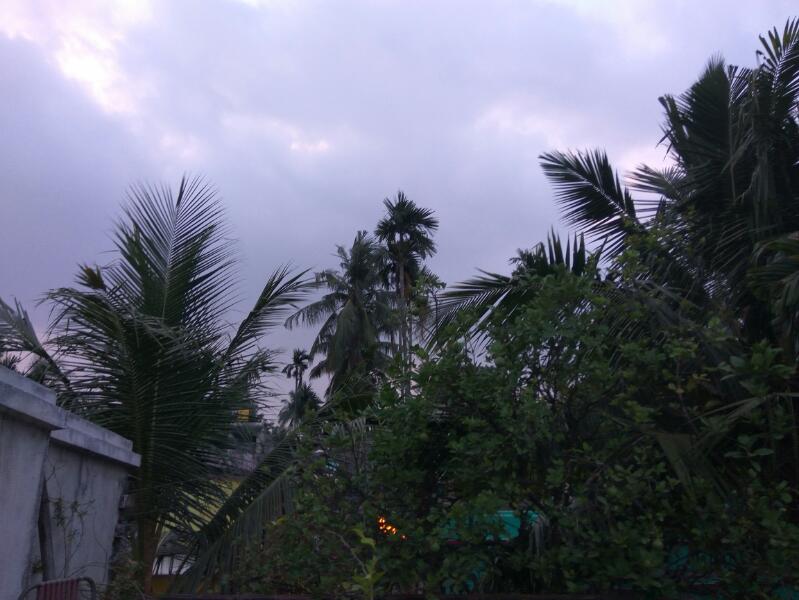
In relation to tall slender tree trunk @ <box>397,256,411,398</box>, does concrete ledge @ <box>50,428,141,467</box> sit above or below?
below

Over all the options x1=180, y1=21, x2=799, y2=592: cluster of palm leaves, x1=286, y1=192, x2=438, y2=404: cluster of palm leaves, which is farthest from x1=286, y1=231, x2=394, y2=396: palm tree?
x1=180, y1=21, x2=799, y2=592: cluster of palm leaves

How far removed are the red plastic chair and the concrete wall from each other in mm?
83

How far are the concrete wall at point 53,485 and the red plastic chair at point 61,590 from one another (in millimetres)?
83

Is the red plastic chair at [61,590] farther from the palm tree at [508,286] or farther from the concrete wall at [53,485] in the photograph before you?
the palm tree at [508,286]

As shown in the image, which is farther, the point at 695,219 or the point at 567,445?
the point at 695,219

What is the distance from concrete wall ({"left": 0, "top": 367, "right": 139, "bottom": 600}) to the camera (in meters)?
4.11

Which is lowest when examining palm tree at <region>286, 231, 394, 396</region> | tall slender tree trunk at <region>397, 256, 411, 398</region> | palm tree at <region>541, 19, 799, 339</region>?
tall slender tree trunk at <region>397, 256, 411, 398</region>

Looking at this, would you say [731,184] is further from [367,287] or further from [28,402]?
[367,287]

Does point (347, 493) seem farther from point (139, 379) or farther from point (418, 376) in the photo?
point (139, 379)

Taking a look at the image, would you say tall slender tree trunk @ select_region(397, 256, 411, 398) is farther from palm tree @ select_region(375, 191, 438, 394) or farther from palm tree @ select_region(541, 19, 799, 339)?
palm tree @ select_region(375, 191, 438, 394)

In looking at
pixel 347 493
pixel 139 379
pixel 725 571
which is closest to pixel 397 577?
pixel 347 493

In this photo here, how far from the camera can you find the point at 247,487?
7.85 meters

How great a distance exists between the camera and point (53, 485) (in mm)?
4914

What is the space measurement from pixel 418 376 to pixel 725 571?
6.65ft
